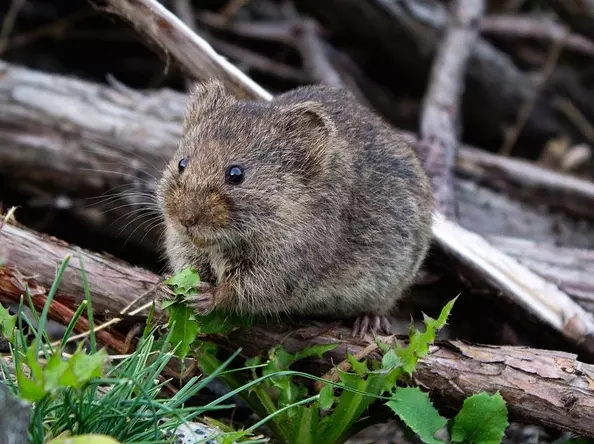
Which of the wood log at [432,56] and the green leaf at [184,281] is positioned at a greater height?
the wood log at [432,56]

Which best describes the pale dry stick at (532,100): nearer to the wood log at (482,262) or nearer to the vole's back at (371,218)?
the wood log at (482,262)

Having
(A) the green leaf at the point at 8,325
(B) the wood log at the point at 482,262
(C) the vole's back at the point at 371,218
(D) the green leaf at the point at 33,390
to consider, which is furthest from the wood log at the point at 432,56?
(D) the green leaf at the point at 33,390

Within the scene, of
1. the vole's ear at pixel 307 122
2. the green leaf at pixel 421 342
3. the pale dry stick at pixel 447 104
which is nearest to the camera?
the green leaf at pixel 421 342

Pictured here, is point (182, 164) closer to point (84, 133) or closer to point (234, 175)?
point (234, 175)

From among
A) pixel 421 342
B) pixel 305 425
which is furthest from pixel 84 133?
pixel 421 342

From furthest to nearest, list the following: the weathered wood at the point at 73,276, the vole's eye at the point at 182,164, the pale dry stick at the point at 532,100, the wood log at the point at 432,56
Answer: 1. the pale dry stick at the point at 532,100
2. the wood log at the point at 432,56
3. the weathered wood at the point at 73,276
4. the vole's eye at the point at 182,164

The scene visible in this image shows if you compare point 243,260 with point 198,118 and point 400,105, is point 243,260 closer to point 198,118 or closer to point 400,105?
point 198,118
